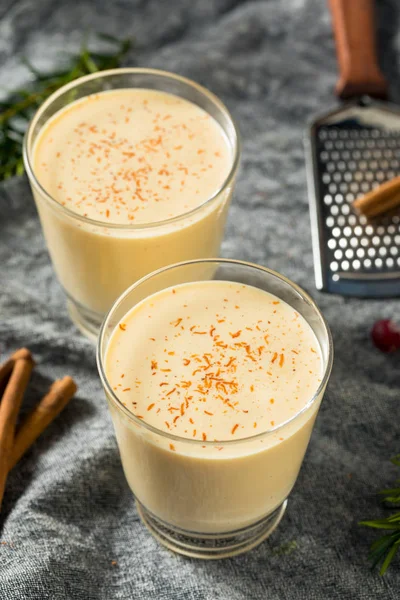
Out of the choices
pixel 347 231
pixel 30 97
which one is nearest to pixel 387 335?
pixel 347 231

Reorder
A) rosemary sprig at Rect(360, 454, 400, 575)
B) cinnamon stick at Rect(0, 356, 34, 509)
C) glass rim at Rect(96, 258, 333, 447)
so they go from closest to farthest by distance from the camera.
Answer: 1. glass rim at Rect(96, 258, 333, 447)
2. rosemary sprig at Rect(360, 454, 400, 575)
3. cinnamon stick at Rect(0, 356, 34, 509)

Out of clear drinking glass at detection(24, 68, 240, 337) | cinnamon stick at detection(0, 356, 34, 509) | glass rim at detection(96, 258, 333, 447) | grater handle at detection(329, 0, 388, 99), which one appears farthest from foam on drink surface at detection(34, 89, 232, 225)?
grater handle at detection(329, 0, 388, 99)

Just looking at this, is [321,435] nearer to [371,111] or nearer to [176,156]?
[176,156]

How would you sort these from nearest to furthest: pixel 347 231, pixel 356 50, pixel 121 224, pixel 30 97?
pixel 121 224 → pixel 347 231 → pixel 30 97 → pixel 356 50

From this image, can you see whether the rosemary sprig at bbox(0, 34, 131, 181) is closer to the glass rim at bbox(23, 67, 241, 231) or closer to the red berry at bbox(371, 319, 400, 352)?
the glass rim at bbox(23, 67, 241, 231)

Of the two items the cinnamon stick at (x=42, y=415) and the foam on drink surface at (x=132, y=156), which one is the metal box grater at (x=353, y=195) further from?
the cinnamon stick at (x=42, y=415)

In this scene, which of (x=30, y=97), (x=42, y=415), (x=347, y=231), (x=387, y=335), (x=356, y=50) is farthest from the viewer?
(x=356, y=50)

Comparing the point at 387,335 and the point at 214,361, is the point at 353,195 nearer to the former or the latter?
the point at 387,335
